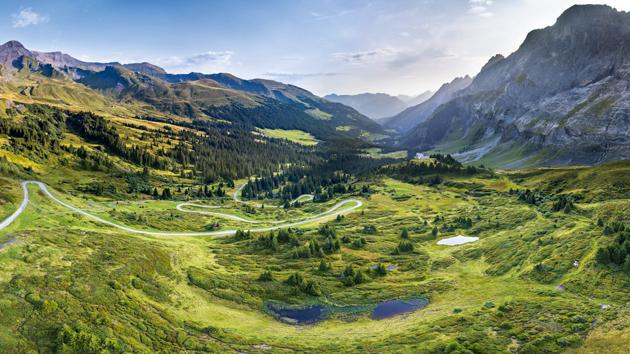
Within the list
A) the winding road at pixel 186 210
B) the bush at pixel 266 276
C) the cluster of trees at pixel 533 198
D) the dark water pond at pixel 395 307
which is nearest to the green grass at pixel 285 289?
the bush at pixel 266 276

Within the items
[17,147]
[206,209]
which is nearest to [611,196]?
[206,209]

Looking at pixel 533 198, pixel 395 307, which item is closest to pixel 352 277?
pixel 395 307

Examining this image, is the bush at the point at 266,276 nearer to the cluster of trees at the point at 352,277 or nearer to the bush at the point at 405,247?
the cluster of trees at the point at 352,277

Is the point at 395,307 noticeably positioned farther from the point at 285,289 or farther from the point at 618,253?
the point at 618,253

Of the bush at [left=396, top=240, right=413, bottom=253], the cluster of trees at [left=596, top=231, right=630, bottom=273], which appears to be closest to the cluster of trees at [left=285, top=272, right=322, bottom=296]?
the bush at [left=396, top=240, right=413, bottom=253]

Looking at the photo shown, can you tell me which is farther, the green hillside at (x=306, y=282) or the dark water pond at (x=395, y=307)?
the dark water pond at (x=395, y=307)

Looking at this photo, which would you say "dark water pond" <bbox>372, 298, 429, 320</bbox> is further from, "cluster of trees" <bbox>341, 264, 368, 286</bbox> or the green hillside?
"cluster of trees" <bbox>341, 264, 368, 286</bbox>

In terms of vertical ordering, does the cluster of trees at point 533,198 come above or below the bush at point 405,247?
above
